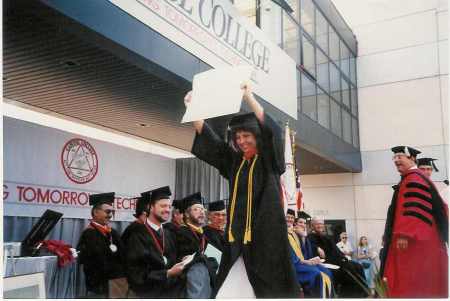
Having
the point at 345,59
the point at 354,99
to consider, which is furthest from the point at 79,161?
the point at 345,59

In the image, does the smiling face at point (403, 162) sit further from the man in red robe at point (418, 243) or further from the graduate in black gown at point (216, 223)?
the graduate in black gown at point (216, 223)

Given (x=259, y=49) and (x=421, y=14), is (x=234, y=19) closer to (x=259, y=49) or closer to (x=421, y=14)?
(x=259, y=49)

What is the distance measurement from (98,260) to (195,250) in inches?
43.9

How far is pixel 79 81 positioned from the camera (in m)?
4.45

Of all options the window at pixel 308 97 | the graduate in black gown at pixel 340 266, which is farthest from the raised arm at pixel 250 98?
the window at pixel 308 97

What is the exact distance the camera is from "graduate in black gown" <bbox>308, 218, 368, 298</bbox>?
5.23 m

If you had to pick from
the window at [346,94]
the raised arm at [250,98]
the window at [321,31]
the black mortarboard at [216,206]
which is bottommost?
the black mortarboard at [216,206]

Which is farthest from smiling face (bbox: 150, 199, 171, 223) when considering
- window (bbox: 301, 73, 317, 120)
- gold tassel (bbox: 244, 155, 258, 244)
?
window (bbox: 301, 73, 317, 120)

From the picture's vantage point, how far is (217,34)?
439cm

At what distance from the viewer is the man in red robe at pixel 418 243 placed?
255cm

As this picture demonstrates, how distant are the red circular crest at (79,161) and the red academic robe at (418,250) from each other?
4245mm

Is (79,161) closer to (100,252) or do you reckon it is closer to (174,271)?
(100,252)

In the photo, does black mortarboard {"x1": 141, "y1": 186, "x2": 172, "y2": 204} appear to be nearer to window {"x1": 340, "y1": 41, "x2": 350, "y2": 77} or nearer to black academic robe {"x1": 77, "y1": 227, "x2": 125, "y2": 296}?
black academic robe {"x1": 77, "y1": 227, "x2": 125, "y2": 296}

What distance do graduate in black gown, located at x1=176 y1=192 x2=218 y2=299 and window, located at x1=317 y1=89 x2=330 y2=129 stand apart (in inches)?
196
